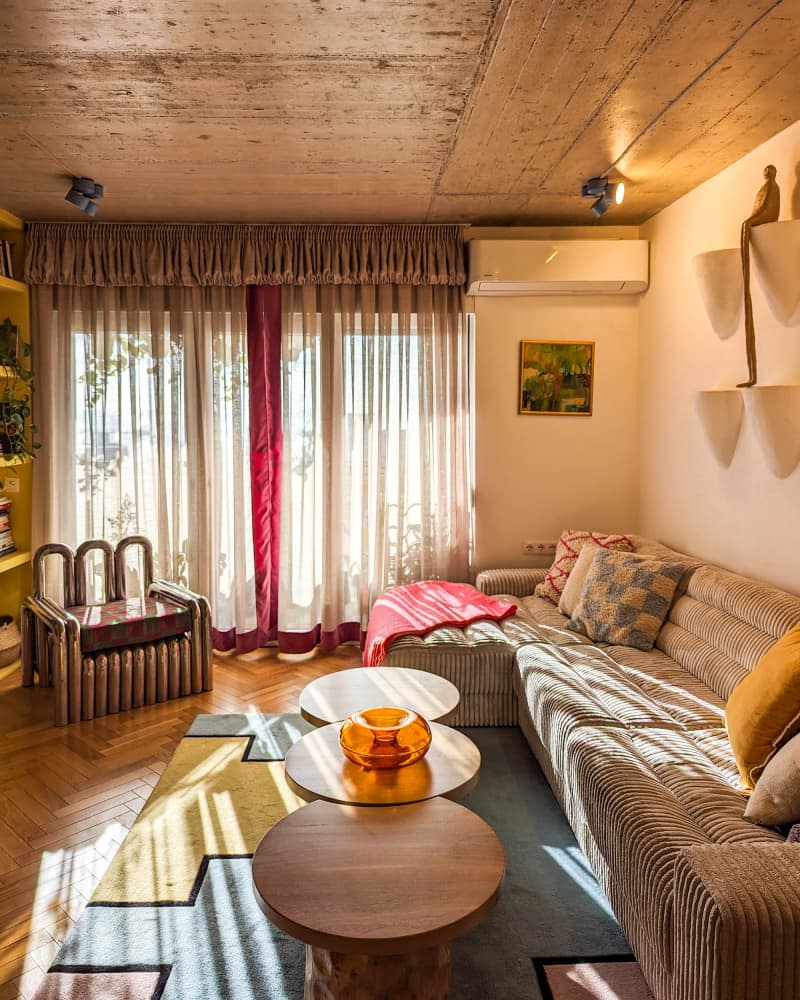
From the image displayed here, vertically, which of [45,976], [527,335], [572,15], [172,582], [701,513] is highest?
[572,15]

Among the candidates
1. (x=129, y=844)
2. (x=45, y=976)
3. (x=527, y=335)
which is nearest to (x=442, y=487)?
(x=527, y=335)

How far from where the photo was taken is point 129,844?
2.51 meters

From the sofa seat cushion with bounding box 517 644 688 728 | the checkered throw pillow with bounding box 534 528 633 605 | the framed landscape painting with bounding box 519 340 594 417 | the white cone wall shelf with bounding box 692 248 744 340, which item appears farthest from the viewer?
the framed landscape painting with bounding box 519 340 594 417

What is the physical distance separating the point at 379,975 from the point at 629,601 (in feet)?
7.08

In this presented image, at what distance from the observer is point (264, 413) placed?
4.46 m

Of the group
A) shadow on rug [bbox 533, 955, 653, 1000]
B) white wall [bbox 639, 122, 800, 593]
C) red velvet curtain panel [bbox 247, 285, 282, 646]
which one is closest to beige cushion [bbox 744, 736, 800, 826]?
shadow on rug [bbox 533, 955, 653, 1000]

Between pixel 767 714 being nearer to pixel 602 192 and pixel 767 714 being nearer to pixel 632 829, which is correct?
pixel 632 829

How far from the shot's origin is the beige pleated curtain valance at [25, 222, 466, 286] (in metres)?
4.25

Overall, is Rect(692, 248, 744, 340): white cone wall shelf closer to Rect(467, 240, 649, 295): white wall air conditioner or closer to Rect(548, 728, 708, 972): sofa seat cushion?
Rect(467, 240, 649, 295): white wall air conditioner

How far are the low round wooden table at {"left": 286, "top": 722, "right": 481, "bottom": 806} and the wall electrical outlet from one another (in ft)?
7.47

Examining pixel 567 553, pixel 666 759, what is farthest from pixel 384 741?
pixel 567 553

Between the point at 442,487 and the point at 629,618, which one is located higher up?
the point at 442,487

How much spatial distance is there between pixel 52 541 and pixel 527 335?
118 inches

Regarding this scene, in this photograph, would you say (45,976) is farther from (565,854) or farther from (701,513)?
(701,513)
